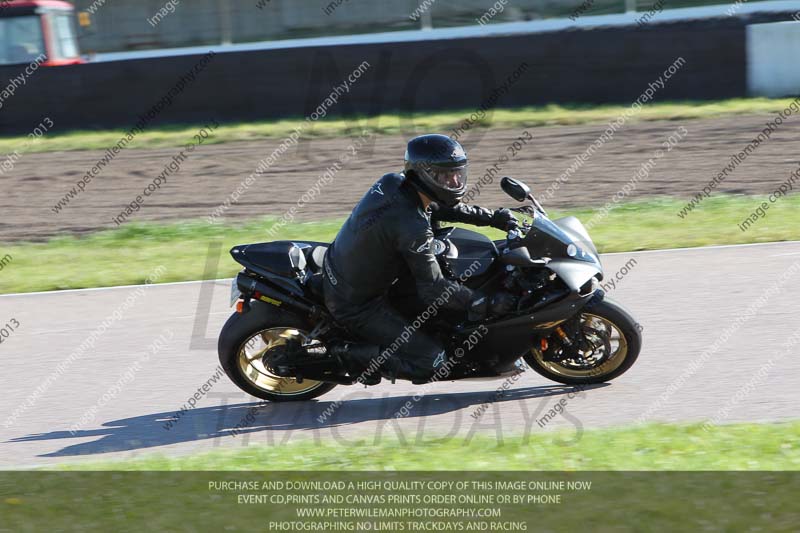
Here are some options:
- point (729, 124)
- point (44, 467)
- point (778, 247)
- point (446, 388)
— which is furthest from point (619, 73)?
point (44, 467)

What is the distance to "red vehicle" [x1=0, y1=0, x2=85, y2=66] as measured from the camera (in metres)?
24.0

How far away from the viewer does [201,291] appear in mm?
10945

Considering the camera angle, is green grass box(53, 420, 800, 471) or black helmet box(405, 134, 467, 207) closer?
green grass box(53, 420, 800, 471)

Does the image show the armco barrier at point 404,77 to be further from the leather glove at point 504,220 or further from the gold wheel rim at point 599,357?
the gold wheel rim at point 599,357

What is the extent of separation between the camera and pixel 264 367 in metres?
7.39

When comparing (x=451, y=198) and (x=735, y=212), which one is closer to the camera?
(x=451, y=198)

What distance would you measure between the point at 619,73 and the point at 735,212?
722cm

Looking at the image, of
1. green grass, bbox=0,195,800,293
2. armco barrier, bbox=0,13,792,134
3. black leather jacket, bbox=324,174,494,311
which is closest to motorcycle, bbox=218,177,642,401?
black leather jacket, bbox=324,174,494,311

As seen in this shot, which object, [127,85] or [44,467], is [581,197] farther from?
[127,85]

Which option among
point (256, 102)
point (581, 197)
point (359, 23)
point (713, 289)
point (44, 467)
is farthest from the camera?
point (359, 23)

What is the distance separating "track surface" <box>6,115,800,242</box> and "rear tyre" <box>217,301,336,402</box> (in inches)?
274

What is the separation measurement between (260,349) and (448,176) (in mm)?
1894
